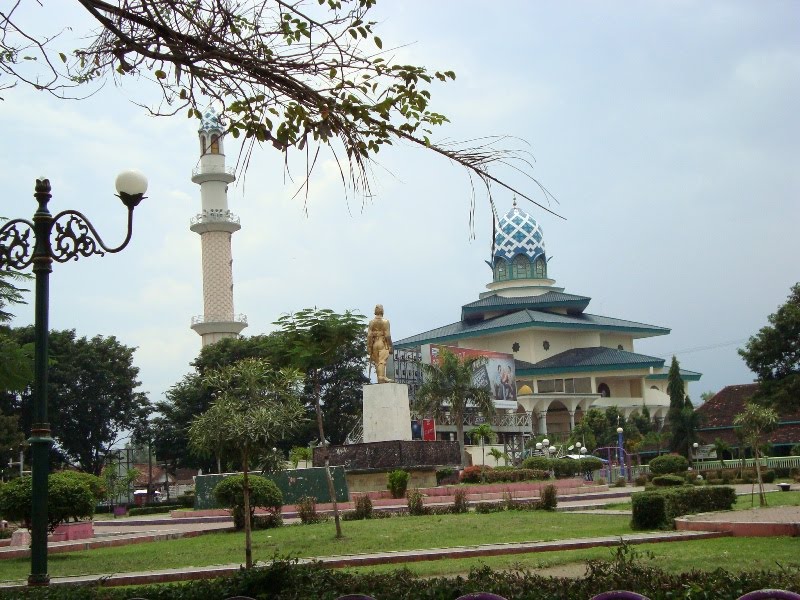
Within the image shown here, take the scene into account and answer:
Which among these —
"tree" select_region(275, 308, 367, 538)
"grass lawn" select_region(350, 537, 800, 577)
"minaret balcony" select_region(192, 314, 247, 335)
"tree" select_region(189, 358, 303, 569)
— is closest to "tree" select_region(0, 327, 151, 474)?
"minaret balcony" select_region(192, 314, 247, 335)

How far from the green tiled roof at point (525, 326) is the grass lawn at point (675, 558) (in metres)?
55.1

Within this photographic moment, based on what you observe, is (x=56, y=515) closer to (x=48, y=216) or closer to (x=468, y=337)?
(x=48, y=216)

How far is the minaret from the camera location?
56.7 meters

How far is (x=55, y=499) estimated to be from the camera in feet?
54.6

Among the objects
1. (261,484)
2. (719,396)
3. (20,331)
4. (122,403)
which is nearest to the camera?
(261,484)

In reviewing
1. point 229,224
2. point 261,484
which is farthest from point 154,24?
point 229,224

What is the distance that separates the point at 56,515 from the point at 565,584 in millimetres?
12182

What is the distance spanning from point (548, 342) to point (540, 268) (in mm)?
6938

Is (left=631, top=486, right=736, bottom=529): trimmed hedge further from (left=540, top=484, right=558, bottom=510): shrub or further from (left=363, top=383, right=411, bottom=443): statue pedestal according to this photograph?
(left=363, top=383, right=411, bottom=443): statue pedestal

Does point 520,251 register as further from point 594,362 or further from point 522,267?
point 594,362

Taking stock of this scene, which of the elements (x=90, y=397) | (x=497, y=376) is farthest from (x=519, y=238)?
(x=90, y=397)

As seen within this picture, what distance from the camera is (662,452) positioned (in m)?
53.3

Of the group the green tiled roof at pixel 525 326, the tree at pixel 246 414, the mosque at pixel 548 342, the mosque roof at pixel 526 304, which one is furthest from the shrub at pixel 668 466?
the mosque roof at pixel 526 304

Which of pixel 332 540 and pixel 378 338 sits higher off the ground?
pixel 378 338
